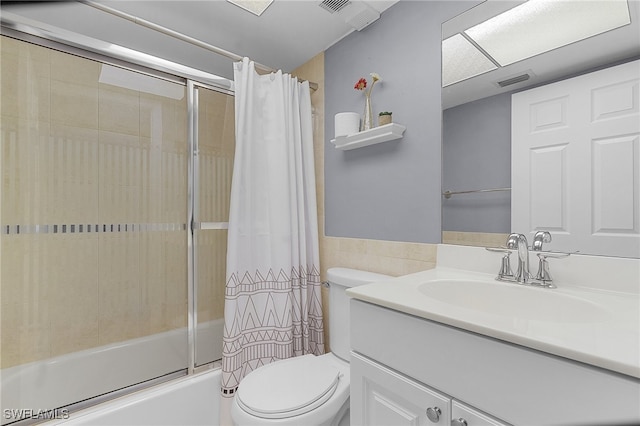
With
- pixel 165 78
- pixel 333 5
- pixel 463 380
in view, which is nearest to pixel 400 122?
pixel 333 5

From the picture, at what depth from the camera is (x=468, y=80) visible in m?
1.14

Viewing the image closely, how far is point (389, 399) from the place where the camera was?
75cm

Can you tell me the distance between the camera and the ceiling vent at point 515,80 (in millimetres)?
Result: 983

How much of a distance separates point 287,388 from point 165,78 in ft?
5.72

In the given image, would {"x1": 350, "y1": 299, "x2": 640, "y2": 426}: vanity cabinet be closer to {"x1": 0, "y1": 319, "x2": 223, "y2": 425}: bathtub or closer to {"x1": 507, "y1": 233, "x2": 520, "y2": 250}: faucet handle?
{"x1": 507, "y1": 233, "x2": 520, "y2": 250}: faucet handle

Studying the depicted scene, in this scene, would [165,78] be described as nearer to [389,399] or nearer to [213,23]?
[213,23]

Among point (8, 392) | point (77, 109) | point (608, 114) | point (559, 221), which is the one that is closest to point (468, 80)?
point (608, 114)

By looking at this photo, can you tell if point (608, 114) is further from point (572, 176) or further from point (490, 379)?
point (490, 379)

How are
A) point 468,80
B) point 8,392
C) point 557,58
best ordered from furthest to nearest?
point 8,392, point 468,80, point 557,58

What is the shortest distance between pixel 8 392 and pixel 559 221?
2.50 metres

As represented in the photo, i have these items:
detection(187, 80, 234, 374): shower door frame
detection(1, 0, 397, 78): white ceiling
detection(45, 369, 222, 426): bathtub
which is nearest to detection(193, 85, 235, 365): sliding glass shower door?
detection(187, 80, 234, 374): shower door frame

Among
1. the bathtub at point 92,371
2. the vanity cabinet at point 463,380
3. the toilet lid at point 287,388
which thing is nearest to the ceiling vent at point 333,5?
the vanity cabinet at point 463,380

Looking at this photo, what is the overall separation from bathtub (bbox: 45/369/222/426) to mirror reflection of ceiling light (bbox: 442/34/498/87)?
191cm

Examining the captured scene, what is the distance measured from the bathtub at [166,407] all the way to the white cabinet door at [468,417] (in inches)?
52.8
